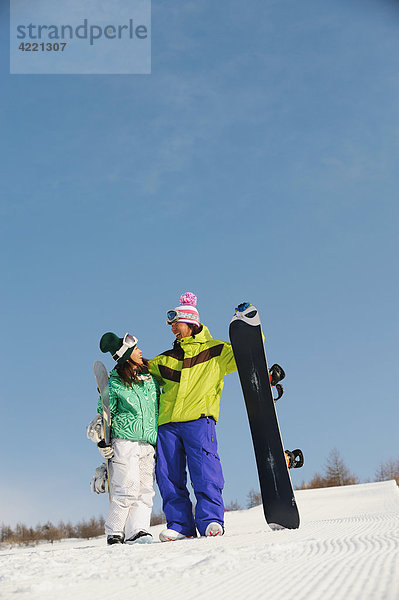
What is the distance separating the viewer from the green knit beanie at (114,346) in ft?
17.3

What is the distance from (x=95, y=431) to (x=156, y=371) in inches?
34.4

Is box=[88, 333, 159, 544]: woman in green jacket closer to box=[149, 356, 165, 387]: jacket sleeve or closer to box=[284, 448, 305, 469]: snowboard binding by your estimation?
box=[149, 356, 165, 387]: jacket sleeve

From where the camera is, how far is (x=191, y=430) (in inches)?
191

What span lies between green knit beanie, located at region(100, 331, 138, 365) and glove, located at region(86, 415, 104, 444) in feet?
2.13

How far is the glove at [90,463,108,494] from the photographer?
5.02 m

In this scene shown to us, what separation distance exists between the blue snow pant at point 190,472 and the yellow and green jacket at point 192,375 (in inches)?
4.7

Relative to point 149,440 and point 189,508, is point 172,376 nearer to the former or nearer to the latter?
point 149,440

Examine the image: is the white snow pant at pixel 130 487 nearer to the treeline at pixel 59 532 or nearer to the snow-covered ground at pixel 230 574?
the snow-covered ground at pixel 230 574

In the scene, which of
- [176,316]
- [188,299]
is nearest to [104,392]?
[176,316]

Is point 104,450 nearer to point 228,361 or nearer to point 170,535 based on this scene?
point 170,535

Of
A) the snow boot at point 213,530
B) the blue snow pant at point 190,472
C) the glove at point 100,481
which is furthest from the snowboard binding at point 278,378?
the glove at point 100,481

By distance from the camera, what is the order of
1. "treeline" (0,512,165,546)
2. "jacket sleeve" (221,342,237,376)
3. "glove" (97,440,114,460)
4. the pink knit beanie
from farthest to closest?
"treeline" (0,512,165,546) < the pink knit beanie < "jacket sleeve" (221,342,237,376) < "glove" (97,440,114,460)

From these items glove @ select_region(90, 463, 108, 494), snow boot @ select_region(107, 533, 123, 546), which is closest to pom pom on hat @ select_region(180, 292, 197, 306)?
glove @ select_region(90, 463, 108, 494)

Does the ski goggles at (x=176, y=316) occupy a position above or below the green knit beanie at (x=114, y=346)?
above
